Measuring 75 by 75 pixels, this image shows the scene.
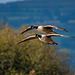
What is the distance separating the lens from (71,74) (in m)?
41.5

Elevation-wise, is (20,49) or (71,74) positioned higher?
(20,49)

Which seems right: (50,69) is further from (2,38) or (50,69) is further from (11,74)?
(2,38)

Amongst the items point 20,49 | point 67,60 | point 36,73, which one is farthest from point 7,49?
point 67,60

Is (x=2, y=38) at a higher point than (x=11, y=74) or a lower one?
higher

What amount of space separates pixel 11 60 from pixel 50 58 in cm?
544

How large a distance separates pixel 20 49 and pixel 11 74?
12.5 feet

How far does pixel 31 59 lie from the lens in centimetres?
4072

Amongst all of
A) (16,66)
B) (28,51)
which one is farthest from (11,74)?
(28,51)

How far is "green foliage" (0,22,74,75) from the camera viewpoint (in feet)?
133

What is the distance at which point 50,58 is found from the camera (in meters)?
41.5

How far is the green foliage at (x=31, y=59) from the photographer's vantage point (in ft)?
133

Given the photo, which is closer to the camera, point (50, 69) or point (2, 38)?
point (50, 69)

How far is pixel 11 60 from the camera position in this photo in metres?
40.9

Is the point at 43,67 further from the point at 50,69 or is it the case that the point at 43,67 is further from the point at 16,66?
the point at 16,66
